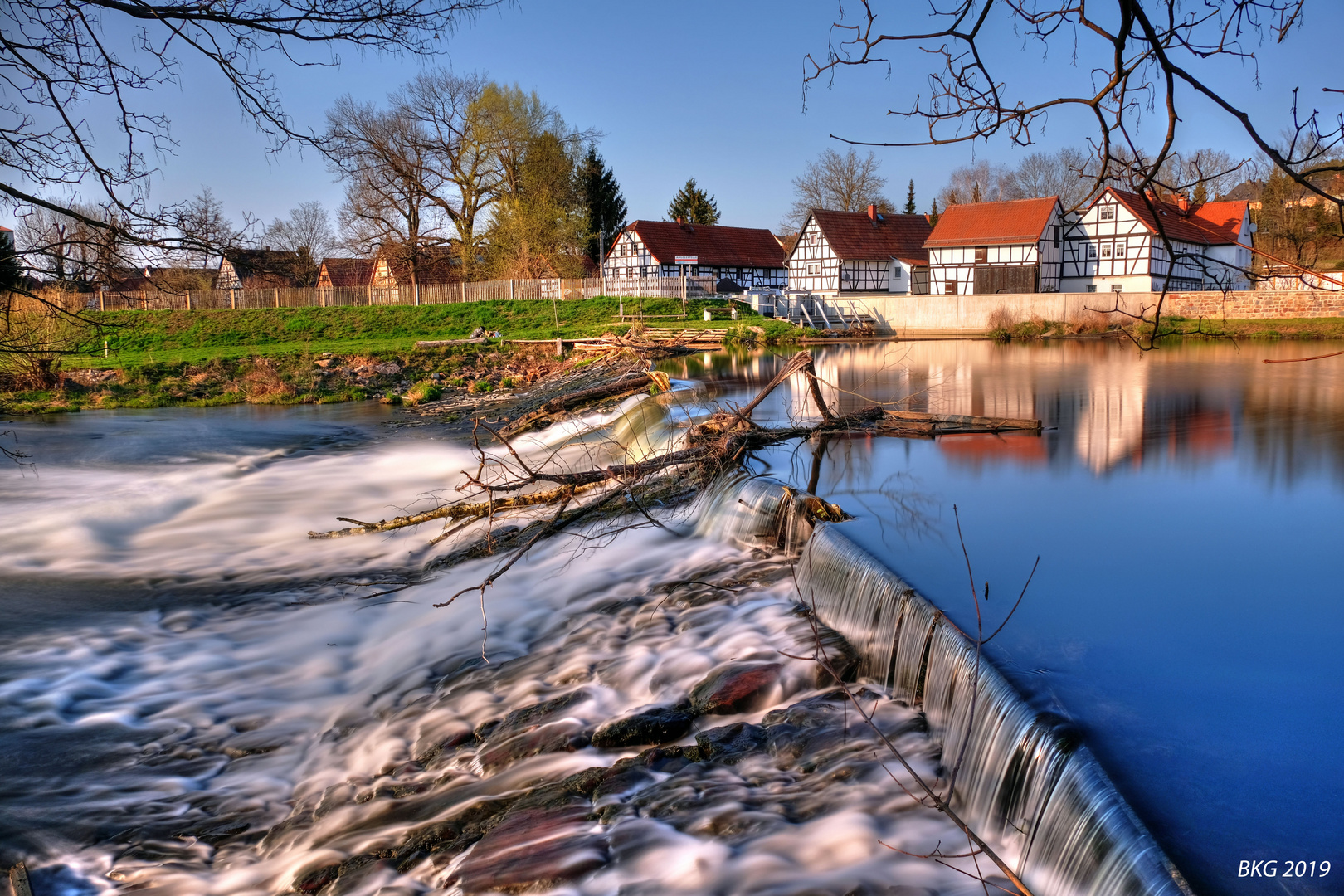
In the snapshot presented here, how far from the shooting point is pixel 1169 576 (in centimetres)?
757

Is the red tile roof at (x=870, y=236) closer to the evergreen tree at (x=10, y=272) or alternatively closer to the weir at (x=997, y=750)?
the weir at (x=997, y=750)

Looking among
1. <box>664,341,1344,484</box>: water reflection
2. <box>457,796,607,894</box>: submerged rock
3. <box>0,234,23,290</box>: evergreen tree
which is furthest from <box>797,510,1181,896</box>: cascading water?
<box>664,341,1344,484</box>: water reflection

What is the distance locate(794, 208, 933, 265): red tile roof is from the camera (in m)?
56.6

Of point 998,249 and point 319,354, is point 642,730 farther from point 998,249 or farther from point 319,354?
point 998,249

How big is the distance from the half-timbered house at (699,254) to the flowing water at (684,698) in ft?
155

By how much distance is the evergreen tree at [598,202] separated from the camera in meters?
64.6

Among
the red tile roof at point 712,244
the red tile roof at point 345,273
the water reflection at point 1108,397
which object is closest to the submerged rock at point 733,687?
the water reflection at point 1108,397

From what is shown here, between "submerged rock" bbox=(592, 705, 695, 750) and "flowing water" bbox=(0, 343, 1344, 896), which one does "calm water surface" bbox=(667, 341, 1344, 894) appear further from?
"submerged rock" bbox=(592, 705, 695, 750)

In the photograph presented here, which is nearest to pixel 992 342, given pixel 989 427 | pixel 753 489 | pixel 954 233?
pixel 954 233

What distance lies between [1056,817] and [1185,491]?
756cm

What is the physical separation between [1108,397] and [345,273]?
7222 centimetres

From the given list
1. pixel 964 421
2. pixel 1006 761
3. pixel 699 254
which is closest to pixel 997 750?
pixel 1006 761

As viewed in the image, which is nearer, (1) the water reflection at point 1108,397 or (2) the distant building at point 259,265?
(2) the distant building at point 259,265

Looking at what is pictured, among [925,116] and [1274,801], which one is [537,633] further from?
[925,116]
